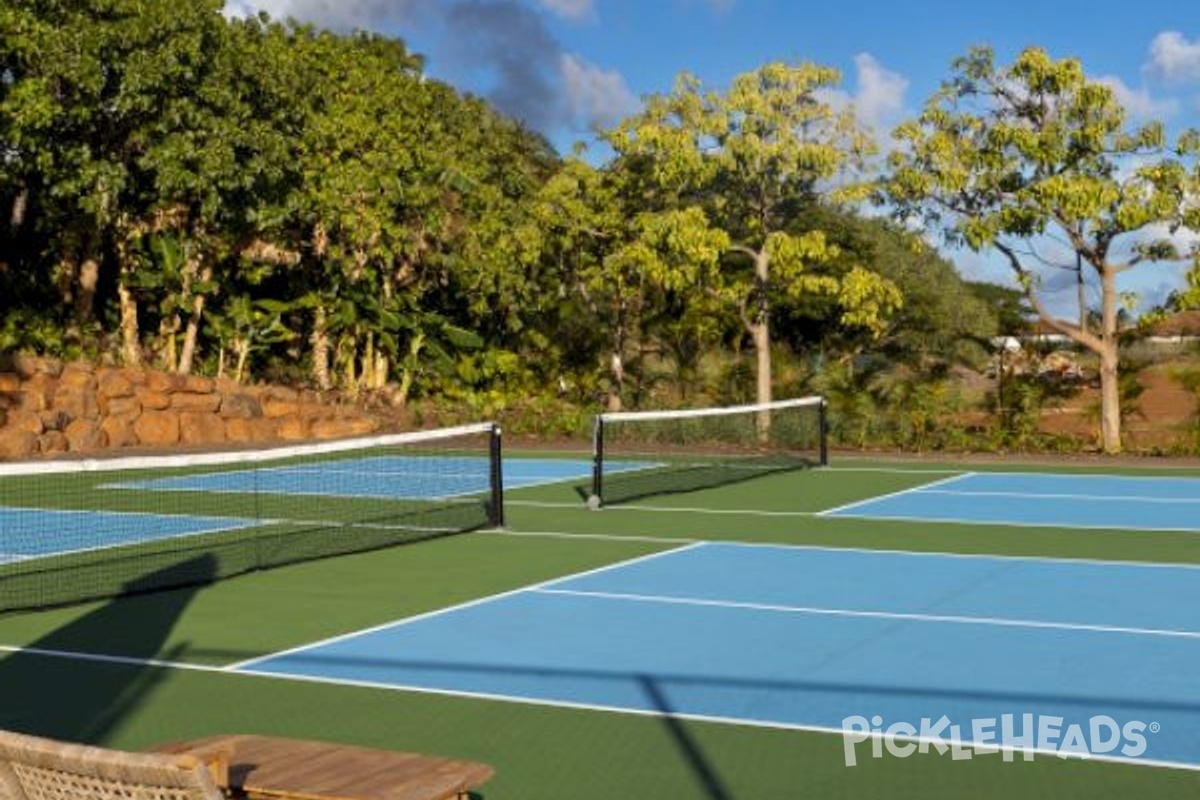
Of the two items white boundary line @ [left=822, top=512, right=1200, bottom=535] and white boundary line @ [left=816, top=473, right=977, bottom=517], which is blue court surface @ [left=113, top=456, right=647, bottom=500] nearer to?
white boundary line @ [left=816, top=473, right=977, bottom=517]

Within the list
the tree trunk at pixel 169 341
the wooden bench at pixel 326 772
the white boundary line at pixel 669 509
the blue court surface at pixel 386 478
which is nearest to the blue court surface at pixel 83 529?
the blue court surface at pixel 386 478

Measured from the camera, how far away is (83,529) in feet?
59.5

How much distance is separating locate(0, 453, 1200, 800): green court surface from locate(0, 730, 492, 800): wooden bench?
1.44 m

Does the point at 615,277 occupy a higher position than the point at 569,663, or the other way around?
the point at 615,277

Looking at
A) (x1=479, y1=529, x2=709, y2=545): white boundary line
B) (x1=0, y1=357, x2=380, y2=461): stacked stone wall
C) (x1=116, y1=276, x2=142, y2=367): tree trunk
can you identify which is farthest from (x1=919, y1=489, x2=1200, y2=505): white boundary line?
(x1=116, y1=276, x2=142, y2=367): tree trunk

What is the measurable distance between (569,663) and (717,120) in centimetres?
2173

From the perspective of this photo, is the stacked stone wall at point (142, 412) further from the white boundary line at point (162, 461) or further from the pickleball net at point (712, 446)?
the white boundary line at point (162, 461)

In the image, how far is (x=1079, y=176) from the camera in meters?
26.7

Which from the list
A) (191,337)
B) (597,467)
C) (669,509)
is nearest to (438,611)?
(597,467)

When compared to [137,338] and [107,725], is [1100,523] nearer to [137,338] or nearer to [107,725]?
[107,725]

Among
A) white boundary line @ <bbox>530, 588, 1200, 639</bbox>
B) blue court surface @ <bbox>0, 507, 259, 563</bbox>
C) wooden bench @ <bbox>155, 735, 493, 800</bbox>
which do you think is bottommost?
white boundary line @ <bbox>530, 588, 1200, 639</bbox>

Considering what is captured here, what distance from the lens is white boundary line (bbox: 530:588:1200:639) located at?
11.0m

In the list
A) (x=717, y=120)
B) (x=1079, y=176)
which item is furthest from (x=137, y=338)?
(x=1079, y=176)

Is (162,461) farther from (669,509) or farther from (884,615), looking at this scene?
(669,509)
